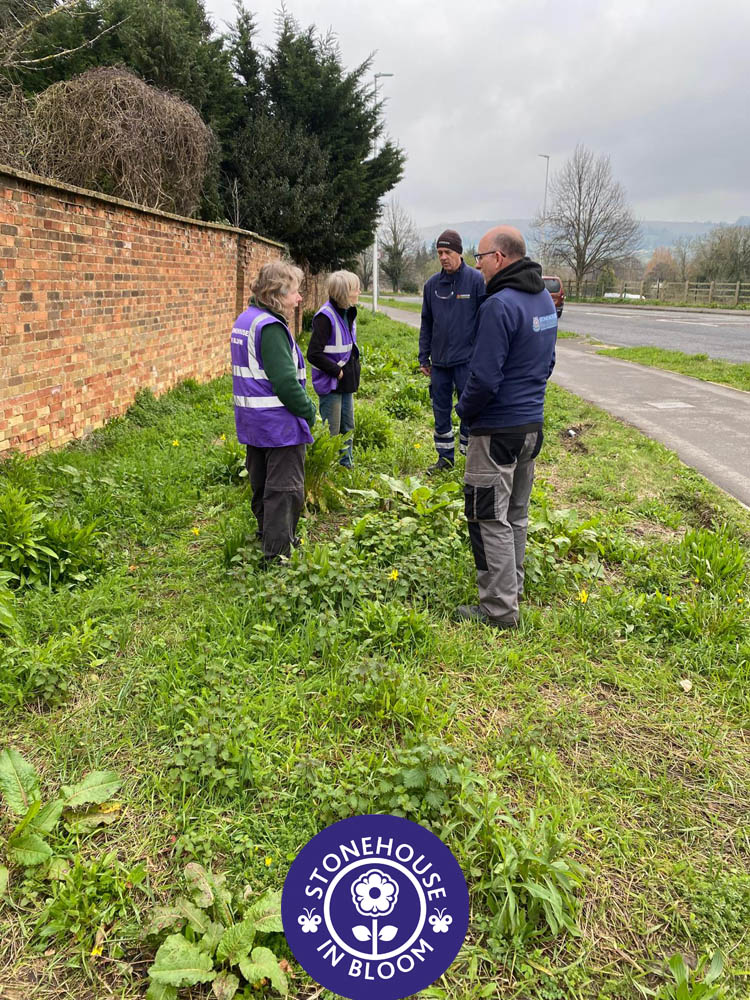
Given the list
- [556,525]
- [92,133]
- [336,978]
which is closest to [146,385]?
[92,133]

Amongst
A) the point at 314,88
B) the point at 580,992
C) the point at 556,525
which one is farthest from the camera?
the point at 314,88

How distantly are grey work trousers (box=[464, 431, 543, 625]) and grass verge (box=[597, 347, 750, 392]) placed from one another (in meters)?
8.95

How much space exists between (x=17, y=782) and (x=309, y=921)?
3.86 feet

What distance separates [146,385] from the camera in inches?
306

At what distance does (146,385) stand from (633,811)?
22.3ft

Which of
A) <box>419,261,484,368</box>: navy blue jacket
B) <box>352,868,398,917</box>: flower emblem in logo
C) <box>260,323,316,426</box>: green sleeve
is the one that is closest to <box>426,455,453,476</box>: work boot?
<box>419,261,484,368</box>: navy blue jacket

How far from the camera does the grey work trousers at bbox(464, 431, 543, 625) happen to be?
3598mm

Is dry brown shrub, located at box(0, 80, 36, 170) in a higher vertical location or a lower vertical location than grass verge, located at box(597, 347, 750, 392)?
higher

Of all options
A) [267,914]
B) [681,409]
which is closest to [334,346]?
[267,914]

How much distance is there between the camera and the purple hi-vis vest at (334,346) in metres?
5.54

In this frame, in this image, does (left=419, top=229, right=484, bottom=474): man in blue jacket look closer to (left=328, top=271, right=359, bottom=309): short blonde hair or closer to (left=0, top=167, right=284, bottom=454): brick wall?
(left=328, top=271, right=359, bottom=309): short blonde hair

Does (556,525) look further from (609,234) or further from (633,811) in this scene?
(609,234)

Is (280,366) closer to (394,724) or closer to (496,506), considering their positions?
(496,506)

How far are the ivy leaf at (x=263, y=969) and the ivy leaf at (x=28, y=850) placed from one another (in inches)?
29.8
